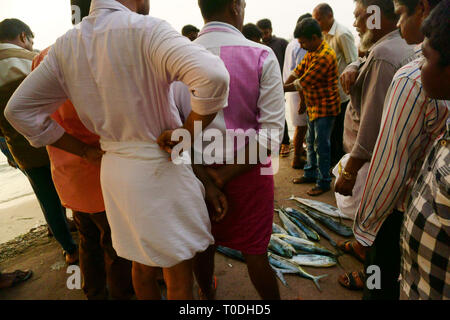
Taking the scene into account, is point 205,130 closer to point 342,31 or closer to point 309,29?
point 309,29

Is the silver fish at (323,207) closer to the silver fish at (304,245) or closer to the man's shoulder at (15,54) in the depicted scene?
the silver fish at (304,245)

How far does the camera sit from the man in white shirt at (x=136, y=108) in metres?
1.10

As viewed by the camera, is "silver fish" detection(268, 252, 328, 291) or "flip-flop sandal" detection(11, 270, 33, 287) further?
"flip-flop sandal" detection(11, 270, 33, 287)

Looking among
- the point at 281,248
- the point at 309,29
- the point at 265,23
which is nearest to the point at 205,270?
the point at 281,248

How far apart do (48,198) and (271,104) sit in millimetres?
2452

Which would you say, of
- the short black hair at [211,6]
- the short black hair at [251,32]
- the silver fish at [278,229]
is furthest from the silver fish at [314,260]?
the short black hair at [251,32]

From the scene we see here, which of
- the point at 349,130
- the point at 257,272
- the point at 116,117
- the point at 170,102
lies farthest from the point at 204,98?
the point at 349,130

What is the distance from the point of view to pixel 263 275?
68.7 inches

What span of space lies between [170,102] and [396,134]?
1.16m

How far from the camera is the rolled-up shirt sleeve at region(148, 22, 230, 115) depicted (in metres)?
1.05

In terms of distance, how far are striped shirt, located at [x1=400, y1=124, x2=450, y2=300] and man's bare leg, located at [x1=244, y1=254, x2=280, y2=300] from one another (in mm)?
779

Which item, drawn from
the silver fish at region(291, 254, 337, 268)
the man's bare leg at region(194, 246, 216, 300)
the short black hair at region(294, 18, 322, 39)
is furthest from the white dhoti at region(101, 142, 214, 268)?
the short black hair at region(294, 18, 322, 39)

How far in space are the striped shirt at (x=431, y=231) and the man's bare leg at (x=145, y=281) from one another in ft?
4.56

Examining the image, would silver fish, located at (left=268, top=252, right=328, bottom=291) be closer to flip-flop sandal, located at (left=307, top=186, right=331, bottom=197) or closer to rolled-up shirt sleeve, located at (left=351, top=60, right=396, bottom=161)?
rolled-up shirt sleeve, located at (left=351, top=60, right=396, bottom=161)
